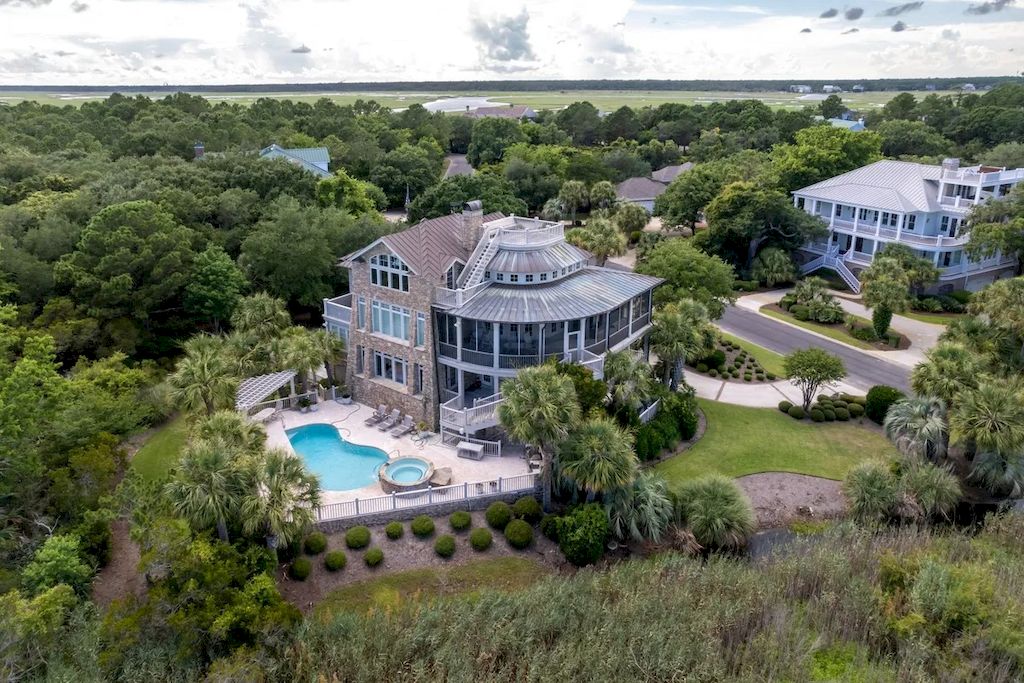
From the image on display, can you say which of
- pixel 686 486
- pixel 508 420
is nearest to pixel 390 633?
pixel 508 420

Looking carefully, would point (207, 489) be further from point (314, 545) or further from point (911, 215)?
point (911, 215)

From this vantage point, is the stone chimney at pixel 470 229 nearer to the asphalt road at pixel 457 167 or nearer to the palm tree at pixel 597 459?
the palm tree at pixel 597 459

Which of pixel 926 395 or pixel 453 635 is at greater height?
pixel 926 395

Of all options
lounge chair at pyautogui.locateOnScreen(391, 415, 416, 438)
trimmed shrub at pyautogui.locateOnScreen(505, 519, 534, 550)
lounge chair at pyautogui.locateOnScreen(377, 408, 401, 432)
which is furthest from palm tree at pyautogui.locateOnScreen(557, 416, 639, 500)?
lounge chair at pyautogui.locateOnScreen(377, 408, 401, 432)


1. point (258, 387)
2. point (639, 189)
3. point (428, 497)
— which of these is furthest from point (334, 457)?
point (639, 189)

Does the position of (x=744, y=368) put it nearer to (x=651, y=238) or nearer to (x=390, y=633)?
(x=651, y=238)

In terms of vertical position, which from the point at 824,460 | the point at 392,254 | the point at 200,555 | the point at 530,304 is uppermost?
the point at 392,254

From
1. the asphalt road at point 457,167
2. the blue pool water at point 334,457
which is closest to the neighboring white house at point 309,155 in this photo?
the asphalt road at point 457,167

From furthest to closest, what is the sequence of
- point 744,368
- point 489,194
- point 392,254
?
1. point 489,194
2. point 744,368
3. point 392,254
